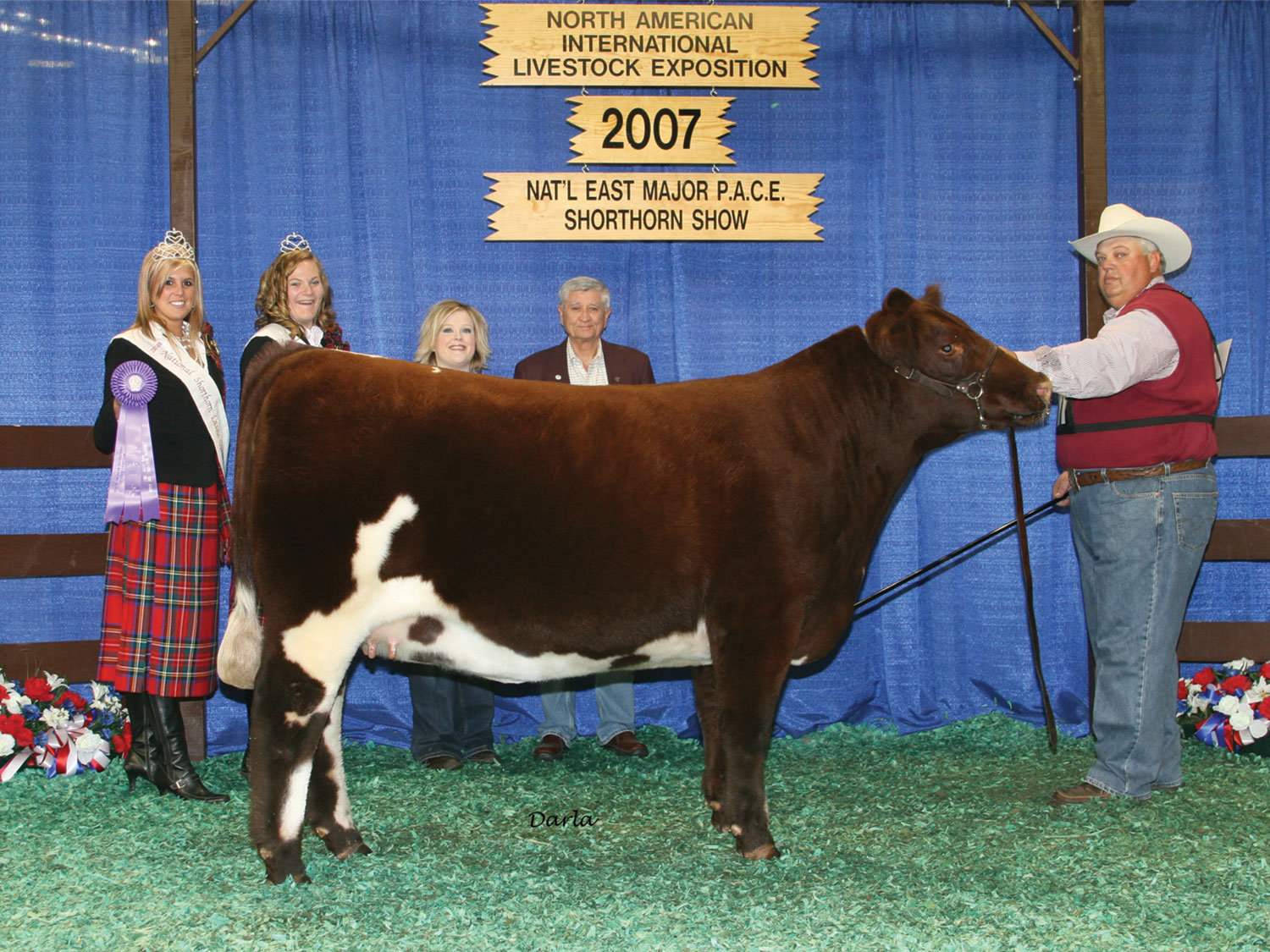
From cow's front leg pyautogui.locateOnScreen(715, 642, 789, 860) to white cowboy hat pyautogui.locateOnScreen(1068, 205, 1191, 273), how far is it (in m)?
2.54

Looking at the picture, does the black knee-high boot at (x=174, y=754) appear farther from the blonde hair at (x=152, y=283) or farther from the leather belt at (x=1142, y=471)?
the leather belt at (x=1142, y=471)

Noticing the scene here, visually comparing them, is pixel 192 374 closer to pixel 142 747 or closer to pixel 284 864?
pixel 142 747

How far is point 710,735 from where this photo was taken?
4062 millimetres

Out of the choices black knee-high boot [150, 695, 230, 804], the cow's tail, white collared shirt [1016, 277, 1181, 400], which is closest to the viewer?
the cow's tail

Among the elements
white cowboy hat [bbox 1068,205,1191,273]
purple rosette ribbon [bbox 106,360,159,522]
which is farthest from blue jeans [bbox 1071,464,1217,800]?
purple rosette ribbon [bbox 106,360,159,522]

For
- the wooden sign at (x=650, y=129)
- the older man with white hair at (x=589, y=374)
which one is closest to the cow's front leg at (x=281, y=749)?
the older man with white hair at (x=589, y=374)

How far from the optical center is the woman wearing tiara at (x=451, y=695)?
4812 millimetres

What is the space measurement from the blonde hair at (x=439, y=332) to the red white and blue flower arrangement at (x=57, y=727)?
2193 mm

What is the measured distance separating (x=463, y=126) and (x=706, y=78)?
1423 mm

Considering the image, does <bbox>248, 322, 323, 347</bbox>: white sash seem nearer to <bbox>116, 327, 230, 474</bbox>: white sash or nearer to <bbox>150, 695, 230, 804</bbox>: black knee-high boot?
<bbox>116, 327, 230, 474</bbox>: white sash

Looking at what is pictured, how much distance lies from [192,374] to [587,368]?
1.94 meters

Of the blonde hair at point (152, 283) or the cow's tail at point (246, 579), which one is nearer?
the cow's tail at point (246, 579)

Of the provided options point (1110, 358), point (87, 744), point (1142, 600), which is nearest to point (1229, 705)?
point (1142, 600)

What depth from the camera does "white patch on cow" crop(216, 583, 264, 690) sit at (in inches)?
132
